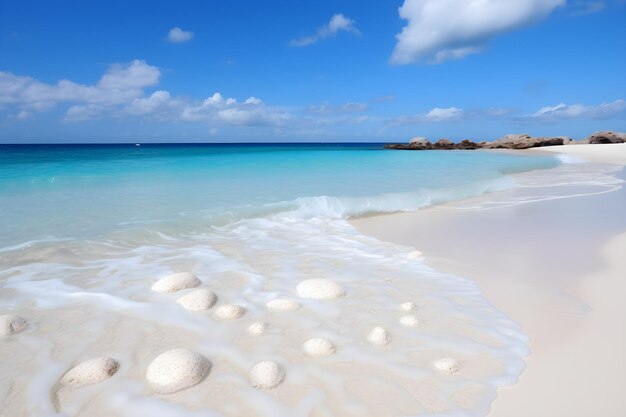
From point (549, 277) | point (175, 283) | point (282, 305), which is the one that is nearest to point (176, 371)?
point (282, 305)

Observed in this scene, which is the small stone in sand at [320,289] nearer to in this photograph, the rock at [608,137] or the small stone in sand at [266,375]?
the small stone in sand at [266,375]

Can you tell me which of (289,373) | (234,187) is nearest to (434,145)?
(234,187)

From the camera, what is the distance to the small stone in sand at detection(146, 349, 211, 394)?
221 cm

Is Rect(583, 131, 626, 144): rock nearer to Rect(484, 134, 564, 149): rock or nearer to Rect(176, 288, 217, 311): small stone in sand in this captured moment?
Rect(484, 134, 564, 149): rock

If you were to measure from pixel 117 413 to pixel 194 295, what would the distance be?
4.66 feet

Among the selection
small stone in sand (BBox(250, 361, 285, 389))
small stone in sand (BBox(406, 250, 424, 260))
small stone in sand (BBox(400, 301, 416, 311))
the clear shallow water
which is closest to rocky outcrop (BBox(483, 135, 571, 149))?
the clear shallow water

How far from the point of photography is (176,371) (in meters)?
2.27

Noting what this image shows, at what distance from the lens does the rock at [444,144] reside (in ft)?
216

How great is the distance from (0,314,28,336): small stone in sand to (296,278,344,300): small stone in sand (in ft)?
8.22

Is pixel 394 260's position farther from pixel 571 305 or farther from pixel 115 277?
pixel 115 277

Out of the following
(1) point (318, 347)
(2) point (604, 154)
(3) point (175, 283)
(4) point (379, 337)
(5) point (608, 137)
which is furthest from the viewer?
(5) point (608, 137)

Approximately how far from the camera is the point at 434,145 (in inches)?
2682

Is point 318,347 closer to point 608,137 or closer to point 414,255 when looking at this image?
point 414,255

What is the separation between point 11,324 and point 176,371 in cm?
183
